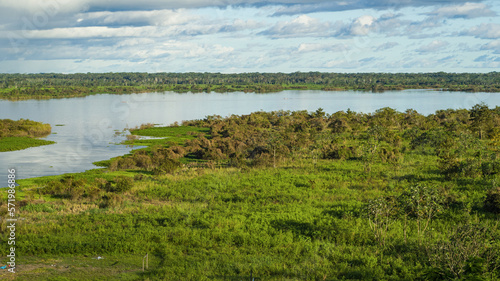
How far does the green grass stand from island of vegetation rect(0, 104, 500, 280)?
20.5 m

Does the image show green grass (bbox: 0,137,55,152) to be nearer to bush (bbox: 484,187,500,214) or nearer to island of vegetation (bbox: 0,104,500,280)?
island of vegetation (bbox: 0,104,500,280)

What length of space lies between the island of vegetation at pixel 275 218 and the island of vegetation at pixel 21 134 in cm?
2184

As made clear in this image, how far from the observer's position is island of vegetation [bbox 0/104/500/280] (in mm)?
20031

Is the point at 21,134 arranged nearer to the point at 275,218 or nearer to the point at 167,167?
the point at 167,167

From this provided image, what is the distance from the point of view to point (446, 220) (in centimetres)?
2692

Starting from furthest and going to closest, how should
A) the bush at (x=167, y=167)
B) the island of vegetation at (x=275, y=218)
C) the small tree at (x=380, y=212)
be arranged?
the bush at (x=167, y=167)
the small tree at (x=380, y=212)
the island of vegetation at (x=275, y=218)

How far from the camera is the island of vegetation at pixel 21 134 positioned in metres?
64.8

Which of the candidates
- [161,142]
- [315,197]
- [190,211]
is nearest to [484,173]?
[315,197]

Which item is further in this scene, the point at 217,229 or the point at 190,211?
the point at 190,211

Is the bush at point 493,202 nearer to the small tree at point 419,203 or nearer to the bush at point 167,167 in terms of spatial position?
the small tree at point 419,203

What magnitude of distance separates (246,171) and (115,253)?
76.7 ft

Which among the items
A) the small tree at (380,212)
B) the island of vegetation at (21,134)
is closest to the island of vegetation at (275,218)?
the small tree at (380,212)

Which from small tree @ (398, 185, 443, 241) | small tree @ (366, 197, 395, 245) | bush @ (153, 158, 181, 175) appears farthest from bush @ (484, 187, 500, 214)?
bush @ (153, 158, 181, 175)

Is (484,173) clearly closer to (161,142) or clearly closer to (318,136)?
(318,136)
